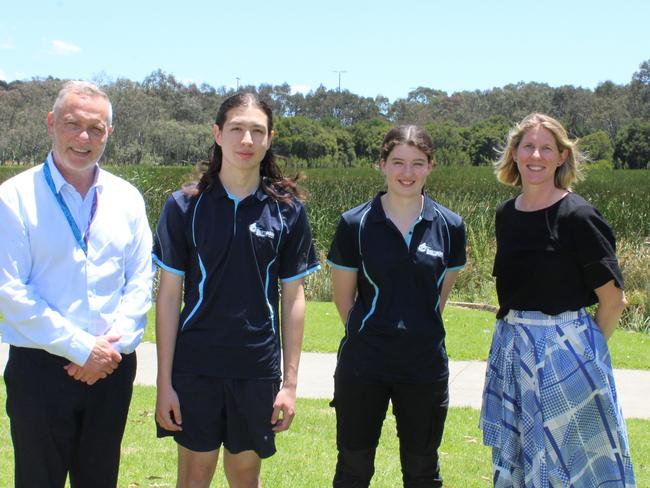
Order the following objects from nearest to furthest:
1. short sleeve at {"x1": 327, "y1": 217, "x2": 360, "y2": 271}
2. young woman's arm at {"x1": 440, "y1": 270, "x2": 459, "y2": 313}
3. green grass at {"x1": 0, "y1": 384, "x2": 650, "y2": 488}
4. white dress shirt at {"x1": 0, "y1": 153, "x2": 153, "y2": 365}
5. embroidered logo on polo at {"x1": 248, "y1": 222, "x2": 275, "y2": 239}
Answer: white dress shirt at {"x1": 0, "y1": 153, "x2": 153, "y2": 365} < embroidered logo on polo at {"x1": 248, "y1": 222, "x2": 275, "y2": 239} < short sleeve at {"x1": 327, "y1": 217, "x2": 360, "y2": 271} < young woman's arm at {"x1": 440, "y1": 270, "x2": 459, "y2": 313} < green grass at {"x1": 0, "y1": 384, "x2": 650, "y2": 488}

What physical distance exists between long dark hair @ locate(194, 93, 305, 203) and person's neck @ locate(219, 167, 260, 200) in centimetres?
5

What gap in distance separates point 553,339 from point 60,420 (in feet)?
7.39

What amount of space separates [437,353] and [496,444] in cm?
61

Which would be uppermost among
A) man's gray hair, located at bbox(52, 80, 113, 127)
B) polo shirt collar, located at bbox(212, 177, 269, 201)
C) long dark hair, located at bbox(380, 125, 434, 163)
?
man's gray hair, located at bbox(52, 80, 113, 127)

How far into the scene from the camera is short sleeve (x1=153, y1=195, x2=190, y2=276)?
11.5 ft

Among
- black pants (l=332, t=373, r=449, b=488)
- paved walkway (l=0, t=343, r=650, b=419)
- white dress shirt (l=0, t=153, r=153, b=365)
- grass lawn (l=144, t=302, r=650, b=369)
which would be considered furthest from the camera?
grass lawn (l=144, t=302, r=650, b=369)

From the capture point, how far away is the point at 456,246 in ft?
13.0

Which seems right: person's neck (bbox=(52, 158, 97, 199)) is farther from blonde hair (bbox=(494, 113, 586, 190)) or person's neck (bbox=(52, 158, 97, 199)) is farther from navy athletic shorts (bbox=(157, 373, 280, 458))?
blonde hair (bbox=(494, 113, 586, 190))

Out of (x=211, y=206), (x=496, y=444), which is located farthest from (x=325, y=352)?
(x=211, y=206)

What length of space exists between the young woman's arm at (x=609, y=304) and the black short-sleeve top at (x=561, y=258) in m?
0.04

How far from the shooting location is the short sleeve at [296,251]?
3.66m

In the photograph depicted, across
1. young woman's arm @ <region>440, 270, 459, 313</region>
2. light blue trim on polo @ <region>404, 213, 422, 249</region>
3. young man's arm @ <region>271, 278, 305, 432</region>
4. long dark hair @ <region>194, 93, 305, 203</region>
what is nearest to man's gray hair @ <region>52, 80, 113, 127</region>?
long dark hair @ <region>194, 93, 305, 203</region>

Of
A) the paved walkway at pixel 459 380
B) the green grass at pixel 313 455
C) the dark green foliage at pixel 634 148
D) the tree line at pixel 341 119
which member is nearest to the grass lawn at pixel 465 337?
the paved walkway at pixel 459 380

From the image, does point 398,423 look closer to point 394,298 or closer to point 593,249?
point 394,298
